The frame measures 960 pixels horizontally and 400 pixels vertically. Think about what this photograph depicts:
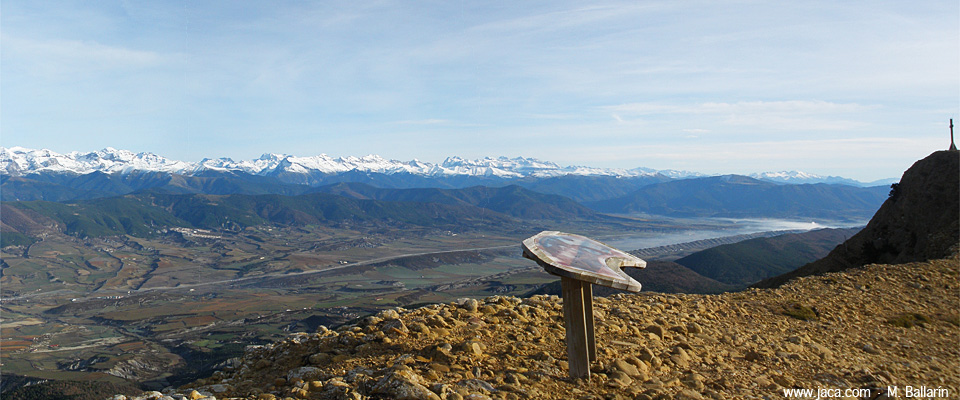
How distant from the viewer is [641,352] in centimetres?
1282

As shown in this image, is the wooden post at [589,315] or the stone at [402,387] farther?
the wooden post at [589,315]

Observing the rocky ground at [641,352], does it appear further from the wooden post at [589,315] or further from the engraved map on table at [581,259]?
the engraved map on table at [581,259]

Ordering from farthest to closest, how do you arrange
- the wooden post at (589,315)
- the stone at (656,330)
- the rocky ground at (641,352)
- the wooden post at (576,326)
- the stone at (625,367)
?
the stone at (656,330) < the stone at (625,367) < the wooden post at (589,315) < the rocky ground at (641,352) < the wooden post at (576,326)

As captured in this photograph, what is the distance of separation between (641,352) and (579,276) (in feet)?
14.8

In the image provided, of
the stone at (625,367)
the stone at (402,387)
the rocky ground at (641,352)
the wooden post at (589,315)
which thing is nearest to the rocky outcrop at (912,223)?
the rocky ground at (641,352)

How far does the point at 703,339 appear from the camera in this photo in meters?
14.7

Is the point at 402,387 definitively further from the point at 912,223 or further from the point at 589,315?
the point at 912,223

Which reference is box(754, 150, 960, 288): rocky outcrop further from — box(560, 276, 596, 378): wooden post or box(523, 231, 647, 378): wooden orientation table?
box(560, 276, 596, 378): wooden post

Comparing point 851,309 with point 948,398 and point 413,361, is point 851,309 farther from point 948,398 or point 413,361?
point 413,361

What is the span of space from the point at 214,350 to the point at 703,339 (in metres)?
127

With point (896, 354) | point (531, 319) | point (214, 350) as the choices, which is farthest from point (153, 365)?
point (896, 354)

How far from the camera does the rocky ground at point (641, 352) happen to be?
11.0 meters

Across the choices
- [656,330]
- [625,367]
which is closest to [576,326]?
[625,367]

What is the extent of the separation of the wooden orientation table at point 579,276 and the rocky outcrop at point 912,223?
2263 cm
